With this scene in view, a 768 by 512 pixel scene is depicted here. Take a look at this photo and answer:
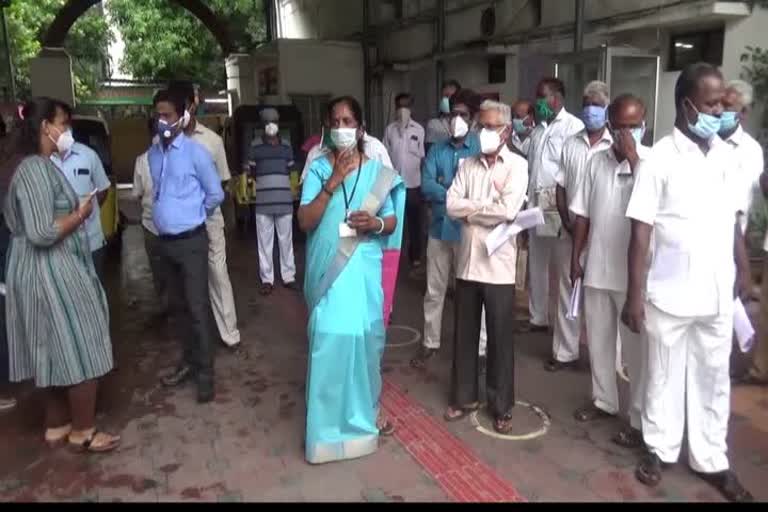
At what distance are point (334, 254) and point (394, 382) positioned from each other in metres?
1.50

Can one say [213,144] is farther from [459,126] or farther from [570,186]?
[570,186]

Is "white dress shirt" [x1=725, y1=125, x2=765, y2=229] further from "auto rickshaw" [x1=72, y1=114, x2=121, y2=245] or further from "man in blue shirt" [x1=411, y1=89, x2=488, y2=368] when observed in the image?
"auto rickshaw" [x1=72, y1=114, x2=121, y2=245]

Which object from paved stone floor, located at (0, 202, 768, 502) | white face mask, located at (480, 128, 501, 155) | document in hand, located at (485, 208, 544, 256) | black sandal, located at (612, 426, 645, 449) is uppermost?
white face mask, located at (480, 128, 501, 155)

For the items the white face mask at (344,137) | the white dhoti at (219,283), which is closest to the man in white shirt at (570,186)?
the white face mask at (344,137)

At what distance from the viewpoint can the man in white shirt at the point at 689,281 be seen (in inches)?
113

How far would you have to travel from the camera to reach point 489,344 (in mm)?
3725

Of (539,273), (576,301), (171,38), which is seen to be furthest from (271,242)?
(171,38)

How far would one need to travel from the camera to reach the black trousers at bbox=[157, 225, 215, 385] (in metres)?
4.11

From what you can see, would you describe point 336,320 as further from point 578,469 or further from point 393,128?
point 393,128

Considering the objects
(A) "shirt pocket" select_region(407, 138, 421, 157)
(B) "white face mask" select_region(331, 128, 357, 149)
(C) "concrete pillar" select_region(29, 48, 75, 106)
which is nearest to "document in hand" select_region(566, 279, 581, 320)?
(B) "white face mask" select_region(331, 128, 357, 149)

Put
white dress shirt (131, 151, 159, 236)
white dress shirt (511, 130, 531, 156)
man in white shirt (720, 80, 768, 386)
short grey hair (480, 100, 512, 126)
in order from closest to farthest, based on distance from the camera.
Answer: man in white shirt (720, 80, 768, 386)
short grey hair (480, 100, 512, 126)
white dress shirt (131, 151, 159, 236)
white dress shirt (511, 130, 531, 156)

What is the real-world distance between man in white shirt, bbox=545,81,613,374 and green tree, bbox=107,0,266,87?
775 inches

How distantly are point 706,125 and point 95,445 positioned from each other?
3349 mm

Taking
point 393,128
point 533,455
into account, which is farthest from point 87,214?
point 393,128
